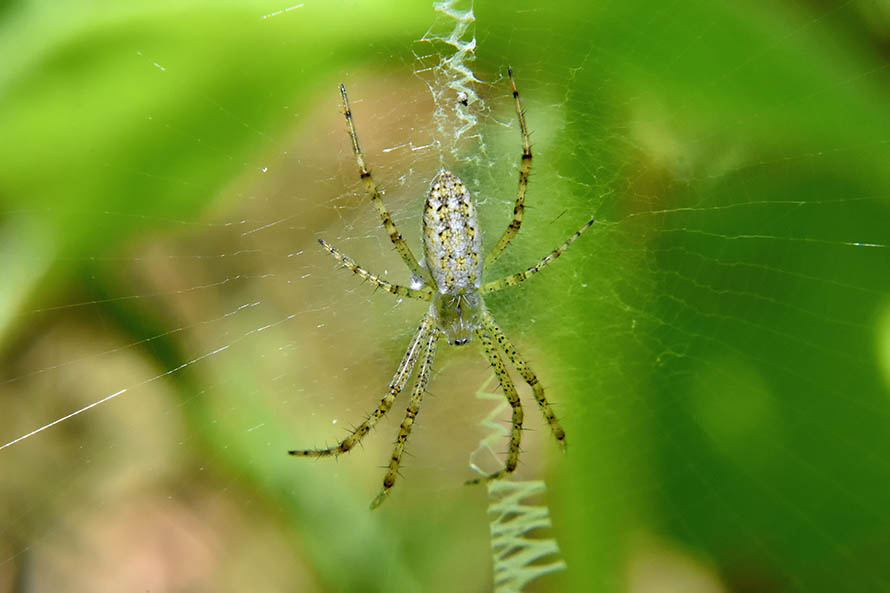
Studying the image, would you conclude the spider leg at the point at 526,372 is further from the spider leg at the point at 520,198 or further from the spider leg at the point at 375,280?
the spider leg at the point at 520,198

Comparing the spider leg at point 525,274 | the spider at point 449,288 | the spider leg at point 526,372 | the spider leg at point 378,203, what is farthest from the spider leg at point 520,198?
the spider leg at point 526,372

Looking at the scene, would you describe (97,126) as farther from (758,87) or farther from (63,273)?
(758,87)

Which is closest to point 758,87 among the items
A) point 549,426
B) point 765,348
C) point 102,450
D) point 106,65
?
point 765,348

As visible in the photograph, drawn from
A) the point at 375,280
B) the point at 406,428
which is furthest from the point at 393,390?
the point at 375,280

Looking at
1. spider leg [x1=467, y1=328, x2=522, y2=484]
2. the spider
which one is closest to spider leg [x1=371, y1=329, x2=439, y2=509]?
the spider

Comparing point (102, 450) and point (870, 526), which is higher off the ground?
point (102, 450)

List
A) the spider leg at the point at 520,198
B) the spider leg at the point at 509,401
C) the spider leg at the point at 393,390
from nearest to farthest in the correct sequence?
the spider leg at the point at 520,198 < the spider leg at the point at 393,390 < the spider leg at the point at 509,401

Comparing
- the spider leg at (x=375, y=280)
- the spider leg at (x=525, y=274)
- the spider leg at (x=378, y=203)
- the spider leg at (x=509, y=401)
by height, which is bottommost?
the spider leg at (x=509, y=401)
